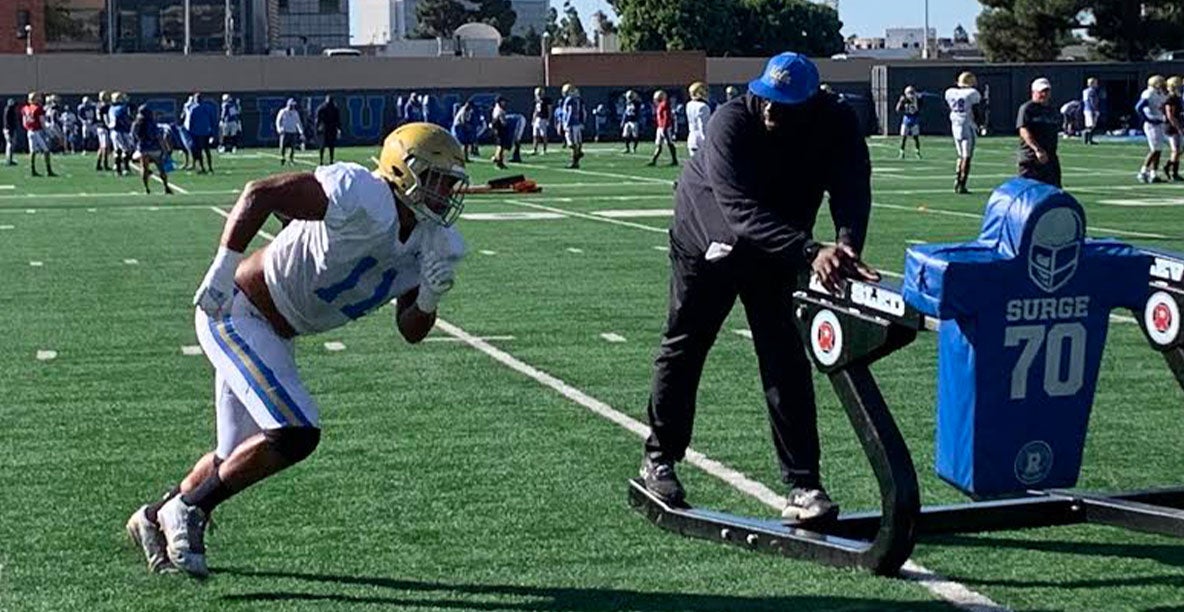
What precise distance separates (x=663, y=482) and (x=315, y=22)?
457 feet

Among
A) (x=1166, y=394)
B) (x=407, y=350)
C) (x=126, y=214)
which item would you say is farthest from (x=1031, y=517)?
(x=126, y=214)

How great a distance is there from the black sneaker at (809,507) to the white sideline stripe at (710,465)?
320 mm

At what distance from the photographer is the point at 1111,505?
6770mm

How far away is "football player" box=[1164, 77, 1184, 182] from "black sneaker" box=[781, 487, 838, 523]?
958 inches

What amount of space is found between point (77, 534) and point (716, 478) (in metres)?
2.46

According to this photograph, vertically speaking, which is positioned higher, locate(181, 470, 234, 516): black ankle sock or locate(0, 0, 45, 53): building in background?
locate(0, 0, 45, 53): building in background

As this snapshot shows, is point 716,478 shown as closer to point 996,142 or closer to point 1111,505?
Answer: point 1111,505

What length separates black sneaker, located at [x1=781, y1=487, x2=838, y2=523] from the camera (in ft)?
22.4

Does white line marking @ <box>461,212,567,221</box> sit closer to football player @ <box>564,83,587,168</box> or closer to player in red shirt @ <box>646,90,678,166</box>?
player in red shirt @ <box>646,90,678,166</box>

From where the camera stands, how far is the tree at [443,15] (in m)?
144

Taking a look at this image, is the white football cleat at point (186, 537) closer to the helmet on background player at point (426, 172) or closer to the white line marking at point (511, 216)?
the helmet on background player at point (426, 172)

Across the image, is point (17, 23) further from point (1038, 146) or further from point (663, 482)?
point (663, 482)

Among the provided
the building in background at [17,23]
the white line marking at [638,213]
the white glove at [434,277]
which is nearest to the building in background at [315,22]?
the building in background at [17,23]

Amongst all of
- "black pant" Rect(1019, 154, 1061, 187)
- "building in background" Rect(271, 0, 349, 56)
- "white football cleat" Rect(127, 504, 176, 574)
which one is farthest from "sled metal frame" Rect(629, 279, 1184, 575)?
"building in background" Rect(271, 0, 349, 56)
